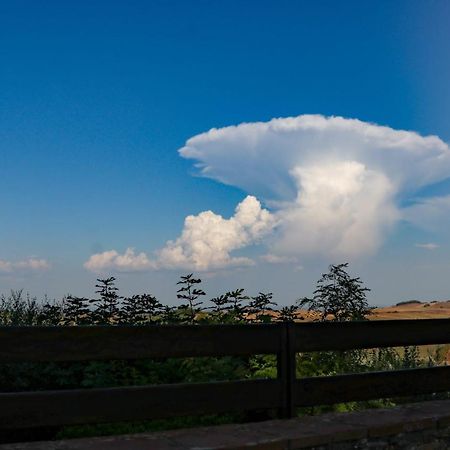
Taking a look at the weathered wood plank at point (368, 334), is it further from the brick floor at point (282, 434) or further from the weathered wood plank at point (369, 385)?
the brick floor at point (282, 434)

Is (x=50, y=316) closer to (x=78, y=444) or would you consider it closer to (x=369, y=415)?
(x=78, y=444)

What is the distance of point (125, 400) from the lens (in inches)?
227

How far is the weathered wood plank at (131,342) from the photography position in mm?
5531

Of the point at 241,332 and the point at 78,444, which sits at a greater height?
the point at 241,332

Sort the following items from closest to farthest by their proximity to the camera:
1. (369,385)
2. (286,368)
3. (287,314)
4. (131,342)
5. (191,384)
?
(131,342)
(191,384)
(286,368)
(369,385)
(287,314)

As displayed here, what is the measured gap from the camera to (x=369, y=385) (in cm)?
684

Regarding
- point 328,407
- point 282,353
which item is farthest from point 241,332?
point 328,407

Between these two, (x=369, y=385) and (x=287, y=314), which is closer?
(x=369, y=385)

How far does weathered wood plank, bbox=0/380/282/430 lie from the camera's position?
5.48 meters

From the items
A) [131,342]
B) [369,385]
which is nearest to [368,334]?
[369,385]

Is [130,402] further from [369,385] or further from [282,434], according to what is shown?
[369,385]

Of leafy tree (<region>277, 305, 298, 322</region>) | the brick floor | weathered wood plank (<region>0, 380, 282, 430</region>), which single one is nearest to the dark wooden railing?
weathered wood plank (<region>0, 380, 282, 430</region>)

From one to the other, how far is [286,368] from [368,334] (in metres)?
1.11

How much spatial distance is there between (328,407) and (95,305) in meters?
3.90
